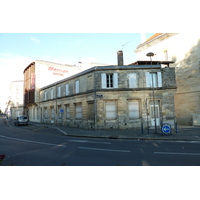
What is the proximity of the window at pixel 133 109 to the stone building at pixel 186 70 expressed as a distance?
290 inches

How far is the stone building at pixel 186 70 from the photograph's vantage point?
2012 centimetres

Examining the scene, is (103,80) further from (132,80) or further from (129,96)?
(129,96)

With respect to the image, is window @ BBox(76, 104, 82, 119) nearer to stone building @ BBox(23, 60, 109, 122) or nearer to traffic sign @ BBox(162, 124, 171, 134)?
traffic sign @ BBox(162, 124, 171, 134)

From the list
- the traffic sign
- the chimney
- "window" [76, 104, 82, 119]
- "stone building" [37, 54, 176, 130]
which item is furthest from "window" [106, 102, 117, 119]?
the chimney

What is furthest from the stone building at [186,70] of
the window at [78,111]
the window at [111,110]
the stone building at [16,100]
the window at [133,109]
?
the stone building at [16,100]

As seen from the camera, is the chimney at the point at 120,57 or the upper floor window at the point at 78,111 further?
the chimney at the point at 120,57

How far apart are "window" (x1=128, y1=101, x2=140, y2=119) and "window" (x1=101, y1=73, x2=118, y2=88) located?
2.76m

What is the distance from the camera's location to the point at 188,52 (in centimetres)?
2109

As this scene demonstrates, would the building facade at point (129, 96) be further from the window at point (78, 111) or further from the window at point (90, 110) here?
the window at point (78, 111)

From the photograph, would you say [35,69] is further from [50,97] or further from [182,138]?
[182,138]

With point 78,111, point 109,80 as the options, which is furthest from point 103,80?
point 78,111

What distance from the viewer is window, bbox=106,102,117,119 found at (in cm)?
1748

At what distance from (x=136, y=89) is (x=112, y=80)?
9.71 feet

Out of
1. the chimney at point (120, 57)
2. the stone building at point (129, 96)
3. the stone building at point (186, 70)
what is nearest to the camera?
the stone building at point (129, 96)
